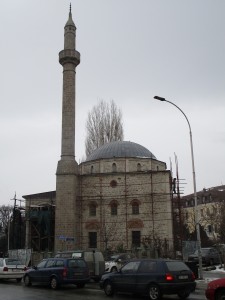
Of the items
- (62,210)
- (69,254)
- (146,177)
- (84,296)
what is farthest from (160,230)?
(84,296)

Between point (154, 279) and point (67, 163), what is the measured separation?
91.4ft

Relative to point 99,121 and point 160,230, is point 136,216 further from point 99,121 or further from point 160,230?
point 99,121

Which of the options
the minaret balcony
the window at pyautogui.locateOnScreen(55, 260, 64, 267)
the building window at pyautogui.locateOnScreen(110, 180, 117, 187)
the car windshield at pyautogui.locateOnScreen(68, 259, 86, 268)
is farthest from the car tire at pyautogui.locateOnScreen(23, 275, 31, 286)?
the minaret balcony

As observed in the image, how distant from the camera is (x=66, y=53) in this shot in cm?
4253

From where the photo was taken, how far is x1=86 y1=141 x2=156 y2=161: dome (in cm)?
4434

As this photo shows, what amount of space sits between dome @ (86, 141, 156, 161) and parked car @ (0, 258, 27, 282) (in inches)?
965

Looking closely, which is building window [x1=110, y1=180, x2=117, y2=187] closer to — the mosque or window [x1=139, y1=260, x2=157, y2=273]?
the mosque

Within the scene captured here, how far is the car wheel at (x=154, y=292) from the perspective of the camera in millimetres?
12453

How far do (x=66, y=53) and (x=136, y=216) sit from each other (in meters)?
18.8

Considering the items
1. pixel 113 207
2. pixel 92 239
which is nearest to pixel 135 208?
pixel 113 207

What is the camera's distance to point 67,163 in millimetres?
39750

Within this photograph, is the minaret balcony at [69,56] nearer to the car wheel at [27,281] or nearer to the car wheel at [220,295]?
the car wheel at [27,281]

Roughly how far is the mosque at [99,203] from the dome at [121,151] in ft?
1.09

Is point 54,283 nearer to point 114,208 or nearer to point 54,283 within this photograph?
point 54,283
